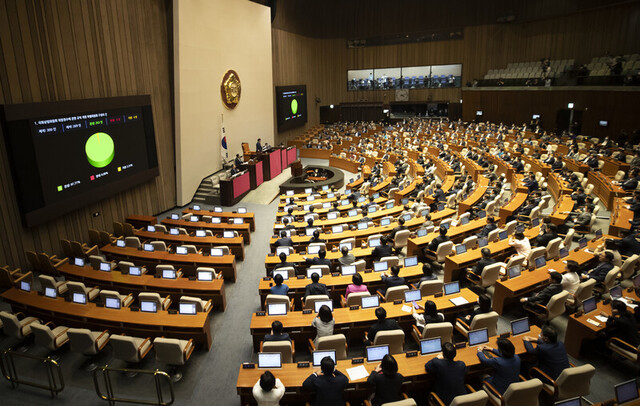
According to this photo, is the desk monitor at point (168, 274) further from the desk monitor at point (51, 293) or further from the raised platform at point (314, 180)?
the raised platform at point (314, 180)

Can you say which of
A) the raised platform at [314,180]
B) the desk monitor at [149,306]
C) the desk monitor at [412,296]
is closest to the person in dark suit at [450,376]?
the desk monitor at [412,296]

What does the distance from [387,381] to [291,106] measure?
2518 centimetres

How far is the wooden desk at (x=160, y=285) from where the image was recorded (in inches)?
310

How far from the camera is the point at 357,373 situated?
5.03 meters

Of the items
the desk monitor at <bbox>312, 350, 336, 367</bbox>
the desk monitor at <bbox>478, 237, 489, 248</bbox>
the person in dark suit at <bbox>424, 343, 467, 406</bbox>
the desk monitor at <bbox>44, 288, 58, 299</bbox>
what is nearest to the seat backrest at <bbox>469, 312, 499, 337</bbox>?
the person in dark suit at <bbox>424, 343, 467, 406</bbox>

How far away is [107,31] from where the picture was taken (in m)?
11.9

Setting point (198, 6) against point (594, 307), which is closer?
point (594, 307)

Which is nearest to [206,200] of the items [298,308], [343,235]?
[343,235]

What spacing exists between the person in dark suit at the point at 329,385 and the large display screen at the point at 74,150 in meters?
8.85

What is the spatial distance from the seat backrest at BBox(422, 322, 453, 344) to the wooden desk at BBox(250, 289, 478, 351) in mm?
691

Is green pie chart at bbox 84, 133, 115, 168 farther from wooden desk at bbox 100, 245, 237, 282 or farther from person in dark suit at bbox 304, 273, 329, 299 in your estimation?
person in dark suit at bbox 304, 273, 329, 299

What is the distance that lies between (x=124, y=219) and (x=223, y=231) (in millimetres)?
4016

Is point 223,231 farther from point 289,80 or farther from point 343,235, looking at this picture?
point 289,80

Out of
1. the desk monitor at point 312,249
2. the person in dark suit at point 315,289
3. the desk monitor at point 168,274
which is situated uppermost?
the person in dark suit at point 315,289
